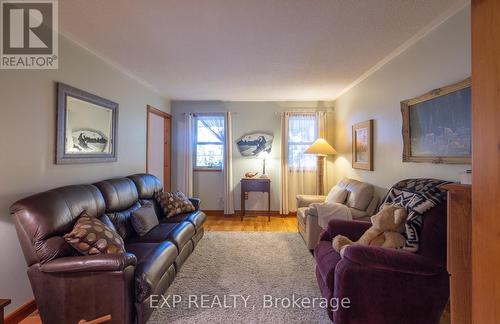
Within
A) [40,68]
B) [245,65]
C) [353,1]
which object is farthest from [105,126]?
[353,1]

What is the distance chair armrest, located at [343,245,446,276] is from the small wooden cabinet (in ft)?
0.82

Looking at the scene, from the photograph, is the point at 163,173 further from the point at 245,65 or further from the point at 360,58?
the point at 360,58

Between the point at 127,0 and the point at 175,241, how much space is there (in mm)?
2048

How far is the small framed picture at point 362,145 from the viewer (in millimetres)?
3233

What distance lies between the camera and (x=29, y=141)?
6.36 feet

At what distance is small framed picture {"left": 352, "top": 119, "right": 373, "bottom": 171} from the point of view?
3.23 m

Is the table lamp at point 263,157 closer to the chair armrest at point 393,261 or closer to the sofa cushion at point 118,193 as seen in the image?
the sofa cushion at point 118,193

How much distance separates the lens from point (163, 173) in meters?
4.90

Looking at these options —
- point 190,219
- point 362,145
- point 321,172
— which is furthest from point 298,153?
point 190,219

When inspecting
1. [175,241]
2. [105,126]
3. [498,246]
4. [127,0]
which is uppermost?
[127,0]

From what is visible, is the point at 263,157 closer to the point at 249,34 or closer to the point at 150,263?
the point at 249,34

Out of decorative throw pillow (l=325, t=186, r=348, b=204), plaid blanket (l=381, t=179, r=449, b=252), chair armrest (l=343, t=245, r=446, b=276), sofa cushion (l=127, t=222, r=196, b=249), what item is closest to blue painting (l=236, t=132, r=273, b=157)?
decorative throw pillow (l=325, t=186, r=348, b=204)

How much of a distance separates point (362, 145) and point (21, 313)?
403cm

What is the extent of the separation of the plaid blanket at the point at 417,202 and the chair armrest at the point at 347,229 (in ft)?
1.27
